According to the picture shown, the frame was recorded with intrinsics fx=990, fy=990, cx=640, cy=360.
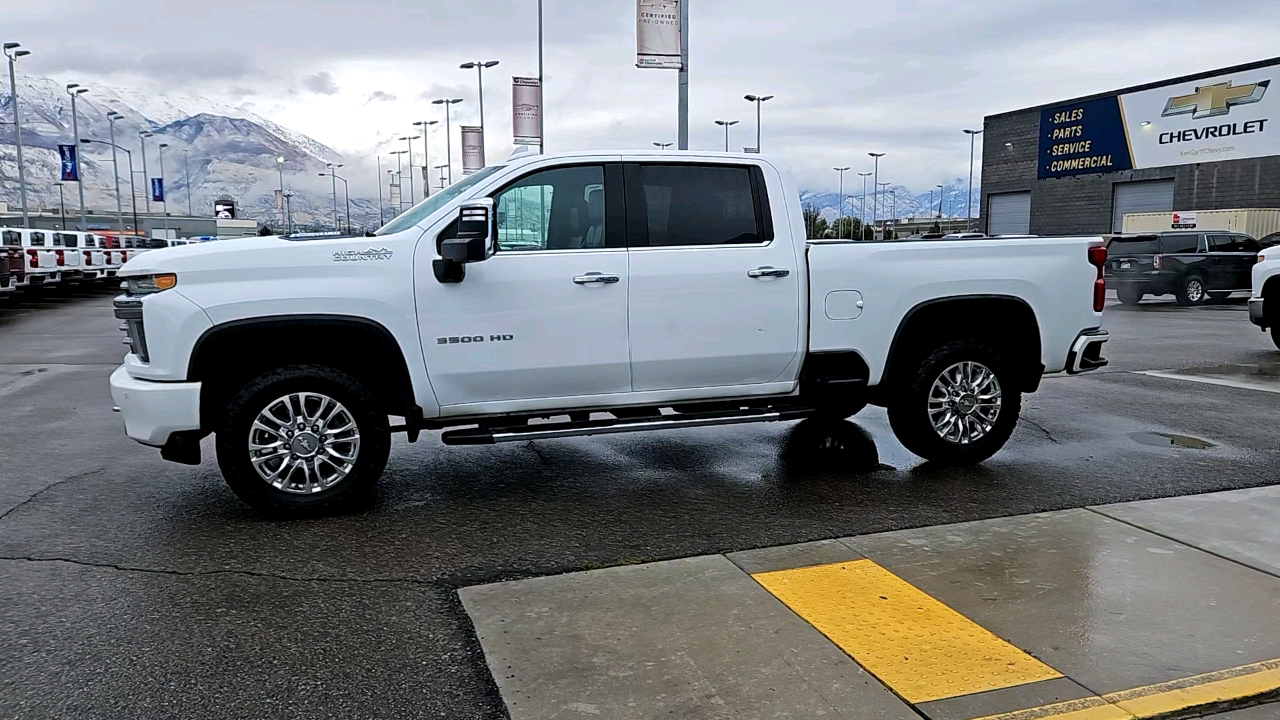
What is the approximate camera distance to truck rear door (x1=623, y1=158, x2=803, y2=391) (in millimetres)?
5832

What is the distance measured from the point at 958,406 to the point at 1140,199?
1469 inches

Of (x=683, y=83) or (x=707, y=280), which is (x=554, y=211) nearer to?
(x=707, y=280)

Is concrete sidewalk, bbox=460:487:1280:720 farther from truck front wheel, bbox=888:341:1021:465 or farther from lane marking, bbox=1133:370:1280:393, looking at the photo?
lane marking, bbox=1133:370:1280:393

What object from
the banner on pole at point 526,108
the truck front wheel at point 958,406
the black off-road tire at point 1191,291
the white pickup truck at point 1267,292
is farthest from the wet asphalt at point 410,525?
the banner on pole at point 526,108

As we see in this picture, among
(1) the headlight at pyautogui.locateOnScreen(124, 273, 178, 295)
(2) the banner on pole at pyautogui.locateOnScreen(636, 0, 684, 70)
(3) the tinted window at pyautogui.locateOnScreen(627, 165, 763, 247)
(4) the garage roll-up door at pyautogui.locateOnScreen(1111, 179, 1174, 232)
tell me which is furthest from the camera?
(4) the garage roll-up door at pyautogui.locateOnScreen(1111, 179, 1174, 232)

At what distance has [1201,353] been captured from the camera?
12656 mm

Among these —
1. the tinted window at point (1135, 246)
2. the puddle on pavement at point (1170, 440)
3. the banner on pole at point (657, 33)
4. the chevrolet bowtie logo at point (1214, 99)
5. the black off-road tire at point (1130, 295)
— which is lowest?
the puddle on pavement at point (1170, 440)

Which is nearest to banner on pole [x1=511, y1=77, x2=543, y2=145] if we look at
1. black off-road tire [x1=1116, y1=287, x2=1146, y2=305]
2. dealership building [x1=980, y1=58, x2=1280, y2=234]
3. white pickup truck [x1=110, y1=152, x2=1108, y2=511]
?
black off-road tire [x1=1116, y1=287, x2=1146, y2=305]

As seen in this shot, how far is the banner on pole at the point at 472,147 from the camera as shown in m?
32.7

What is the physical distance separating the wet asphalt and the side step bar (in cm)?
42

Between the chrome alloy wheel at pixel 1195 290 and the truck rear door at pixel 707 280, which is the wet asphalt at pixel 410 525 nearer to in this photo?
the truck rear door at pixel 707 280

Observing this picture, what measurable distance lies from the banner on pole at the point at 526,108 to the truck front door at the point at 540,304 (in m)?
18.4

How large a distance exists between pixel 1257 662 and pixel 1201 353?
10326 millimetres

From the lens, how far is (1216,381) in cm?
1015
